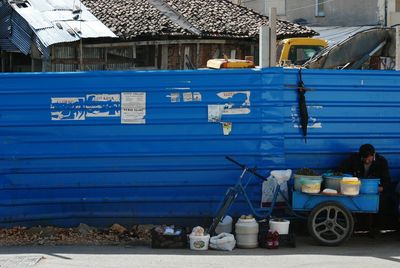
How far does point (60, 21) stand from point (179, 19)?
4.59 meters

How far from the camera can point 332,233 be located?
8.35m

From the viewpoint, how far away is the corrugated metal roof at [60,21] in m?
17.8

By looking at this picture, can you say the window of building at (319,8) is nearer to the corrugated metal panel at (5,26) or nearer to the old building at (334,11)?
the old building at (334,11)

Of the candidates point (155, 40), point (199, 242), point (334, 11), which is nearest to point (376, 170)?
point (199, 242)

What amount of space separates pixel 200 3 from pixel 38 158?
16.8 meters

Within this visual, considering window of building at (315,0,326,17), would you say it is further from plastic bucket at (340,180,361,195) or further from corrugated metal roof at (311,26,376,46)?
plastic bucket at (340,180,361,195)

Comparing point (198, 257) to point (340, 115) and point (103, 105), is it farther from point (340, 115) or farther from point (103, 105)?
point (340, 115)

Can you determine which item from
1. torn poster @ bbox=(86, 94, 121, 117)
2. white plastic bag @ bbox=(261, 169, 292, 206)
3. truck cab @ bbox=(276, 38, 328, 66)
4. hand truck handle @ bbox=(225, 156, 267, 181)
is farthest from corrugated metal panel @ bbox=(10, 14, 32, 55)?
white plastic bag @ bbox=(261, 169, 292, 206)

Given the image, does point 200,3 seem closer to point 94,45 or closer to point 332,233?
point 94,45

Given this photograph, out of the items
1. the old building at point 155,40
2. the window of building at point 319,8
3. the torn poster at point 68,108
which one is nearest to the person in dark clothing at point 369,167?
the torn poster at point 68,108

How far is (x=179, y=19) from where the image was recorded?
72.0ft

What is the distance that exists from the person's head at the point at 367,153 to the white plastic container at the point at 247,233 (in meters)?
1.73

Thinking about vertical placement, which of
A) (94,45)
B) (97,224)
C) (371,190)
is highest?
(94,45)

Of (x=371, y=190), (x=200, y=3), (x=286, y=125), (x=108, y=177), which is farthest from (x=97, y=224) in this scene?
(x=200, y=3)
